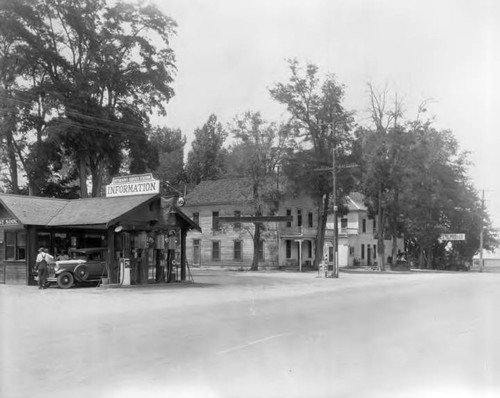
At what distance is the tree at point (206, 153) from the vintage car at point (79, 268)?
47.3 metres

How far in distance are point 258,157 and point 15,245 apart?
22.3 metres

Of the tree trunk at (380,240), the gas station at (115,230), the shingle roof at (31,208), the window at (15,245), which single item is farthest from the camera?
the tree trunk at (380,240)

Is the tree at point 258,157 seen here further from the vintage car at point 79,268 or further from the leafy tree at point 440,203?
the vintage car at point 79,268

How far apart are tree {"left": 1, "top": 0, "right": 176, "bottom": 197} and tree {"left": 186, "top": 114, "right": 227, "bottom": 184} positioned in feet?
105

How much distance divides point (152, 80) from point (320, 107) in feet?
45.2

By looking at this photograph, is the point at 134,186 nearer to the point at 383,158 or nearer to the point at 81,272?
the point at 81,272

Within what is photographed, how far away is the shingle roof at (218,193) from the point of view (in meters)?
50.2

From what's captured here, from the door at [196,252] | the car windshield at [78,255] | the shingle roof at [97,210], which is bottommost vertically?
the door at [196,252]

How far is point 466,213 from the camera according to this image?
187 ft

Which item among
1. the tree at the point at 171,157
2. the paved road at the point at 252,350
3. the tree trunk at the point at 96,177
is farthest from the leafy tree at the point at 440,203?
the paved road at the point at 252,350

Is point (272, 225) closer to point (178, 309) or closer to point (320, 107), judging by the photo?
point (320, 107)

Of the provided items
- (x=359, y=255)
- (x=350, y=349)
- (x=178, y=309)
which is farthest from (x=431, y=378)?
(x=359, y=255)

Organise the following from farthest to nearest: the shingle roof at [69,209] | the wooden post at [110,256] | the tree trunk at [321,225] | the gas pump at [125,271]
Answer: the tree trunk at [321,225] < the shingle roof at [69,209] < the wooden post at [110,256] < the gas pump at [125,271]

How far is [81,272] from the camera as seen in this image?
76.1ft
